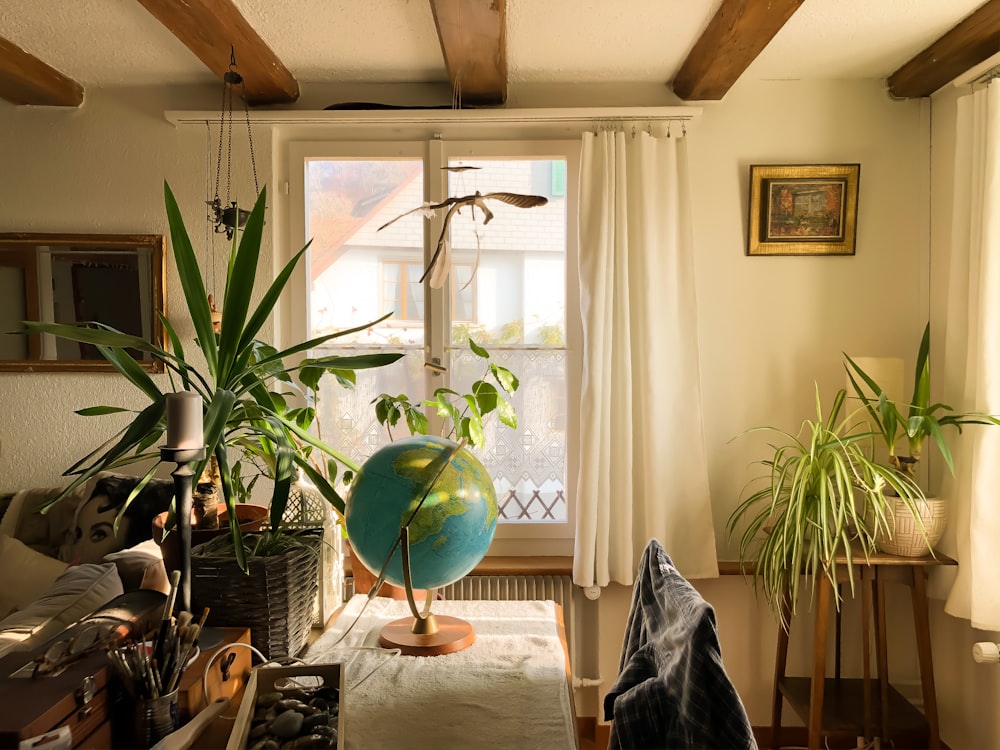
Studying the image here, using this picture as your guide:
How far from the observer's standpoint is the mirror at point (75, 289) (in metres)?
2.90

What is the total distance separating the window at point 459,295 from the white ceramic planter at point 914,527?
116cm

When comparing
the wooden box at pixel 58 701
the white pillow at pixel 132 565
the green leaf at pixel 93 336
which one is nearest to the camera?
the wooden box at pixel 58 701

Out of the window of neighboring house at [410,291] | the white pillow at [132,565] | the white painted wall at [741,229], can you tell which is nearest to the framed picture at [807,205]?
the white painted wall at [741,229]

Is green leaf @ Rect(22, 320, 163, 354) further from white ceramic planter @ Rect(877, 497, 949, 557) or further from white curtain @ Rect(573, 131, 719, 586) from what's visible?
white ceramic planter @ Rect(877, 497, 949, 557)

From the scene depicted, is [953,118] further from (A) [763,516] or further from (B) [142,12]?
(B) [142,12]

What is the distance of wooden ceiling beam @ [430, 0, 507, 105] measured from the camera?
209 centimetres

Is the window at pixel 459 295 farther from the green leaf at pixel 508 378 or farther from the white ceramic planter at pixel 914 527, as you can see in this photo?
the white ceramic planter at pixel 914 527

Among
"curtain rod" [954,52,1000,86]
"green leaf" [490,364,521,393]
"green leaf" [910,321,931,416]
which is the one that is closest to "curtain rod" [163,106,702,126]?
"curtain rod" [954,52,1000,86]

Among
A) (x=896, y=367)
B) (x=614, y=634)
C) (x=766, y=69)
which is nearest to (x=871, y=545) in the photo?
(x=896, y=367)

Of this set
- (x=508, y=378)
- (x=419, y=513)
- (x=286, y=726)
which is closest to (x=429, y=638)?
(x=419, y=513)

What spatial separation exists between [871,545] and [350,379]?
1.79 meters

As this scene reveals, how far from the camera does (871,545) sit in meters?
2.42

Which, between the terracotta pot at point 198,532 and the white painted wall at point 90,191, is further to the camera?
the white painted wall at point 90,191

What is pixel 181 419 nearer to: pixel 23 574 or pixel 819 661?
pixel 23 574
